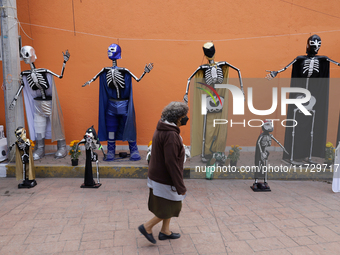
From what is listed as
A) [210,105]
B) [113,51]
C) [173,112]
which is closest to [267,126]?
[210,105]

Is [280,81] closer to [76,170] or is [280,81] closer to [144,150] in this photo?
[144,150]

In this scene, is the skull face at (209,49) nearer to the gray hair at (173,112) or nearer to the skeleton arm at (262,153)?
the skeleton arm at (262,153)

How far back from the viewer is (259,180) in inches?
210

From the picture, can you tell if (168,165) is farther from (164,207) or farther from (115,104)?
(115,104)

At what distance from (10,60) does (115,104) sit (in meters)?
2.32

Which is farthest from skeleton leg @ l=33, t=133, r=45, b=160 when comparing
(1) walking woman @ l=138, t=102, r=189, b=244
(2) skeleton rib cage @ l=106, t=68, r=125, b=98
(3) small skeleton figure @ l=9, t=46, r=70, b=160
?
(1) walking woman @ l=138, t=102, r=189, b=244

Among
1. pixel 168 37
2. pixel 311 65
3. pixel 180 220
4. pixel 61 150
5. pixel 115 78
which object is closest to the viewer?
pixel 180 220

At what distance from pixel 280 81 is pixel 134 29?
12.8ft

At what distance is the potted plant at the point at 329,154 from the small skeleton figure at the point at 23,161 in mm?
5971

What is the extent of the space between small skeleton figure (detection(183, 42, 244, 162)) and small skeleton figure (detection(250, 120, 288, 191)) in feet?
3.33

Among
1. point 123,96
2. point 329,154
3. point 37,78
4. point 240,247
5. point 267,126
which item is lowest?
point 240,247

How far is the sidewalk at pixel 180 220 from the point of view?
3.03 m

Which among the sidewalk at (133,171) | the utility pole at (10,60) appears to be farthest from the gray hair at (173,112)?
the utility pole at (10,60)

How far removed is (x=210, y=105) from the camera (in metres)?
5.67
